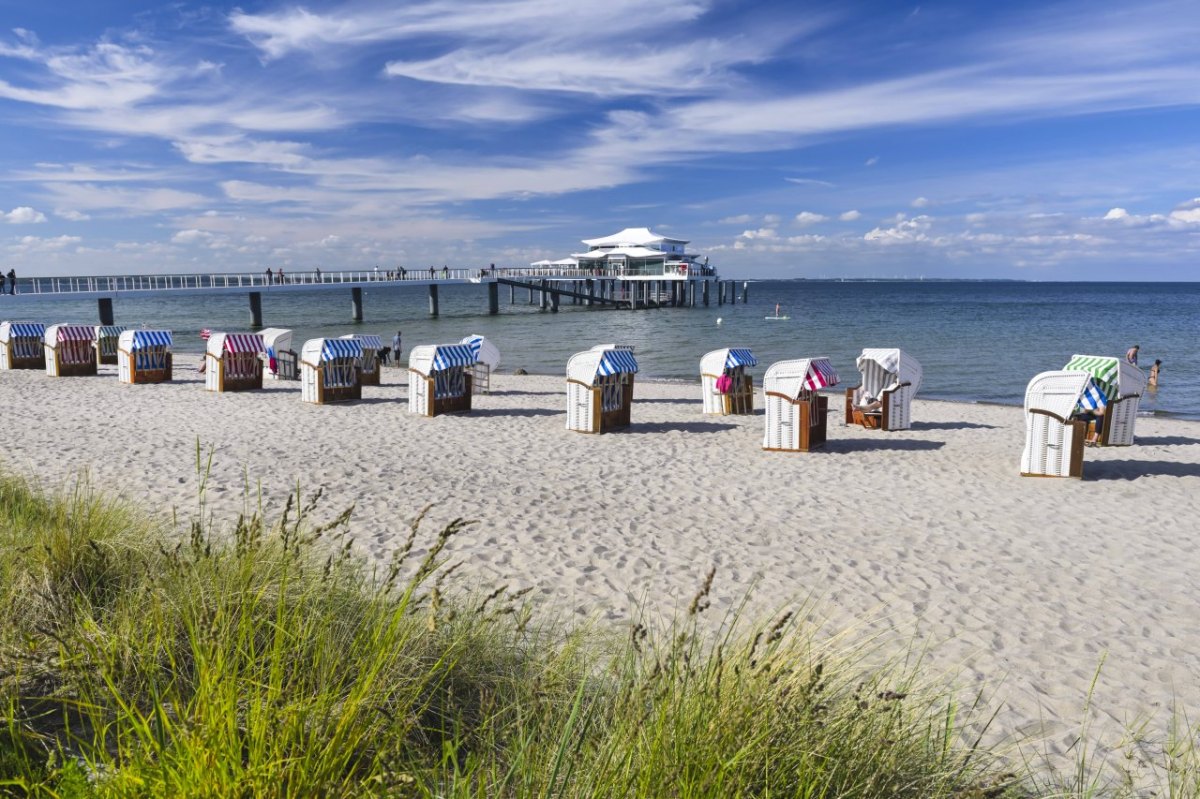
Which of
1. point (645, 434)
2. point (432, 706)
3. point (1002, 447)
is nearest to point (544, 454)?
point (645, 434)

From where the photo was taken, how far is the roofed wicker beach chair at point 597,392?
12172 mm

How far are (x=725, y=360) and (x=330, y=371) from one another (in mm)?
7175

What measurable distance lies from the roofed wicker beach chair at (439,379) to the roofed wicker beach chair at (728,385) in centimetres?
416

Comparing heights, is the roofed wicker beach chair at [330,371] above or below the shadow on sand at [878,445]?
above

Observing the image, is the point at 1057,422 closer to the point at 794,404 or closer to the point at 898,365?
the point at 794,404

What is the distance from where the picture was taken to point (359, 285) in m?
49.6

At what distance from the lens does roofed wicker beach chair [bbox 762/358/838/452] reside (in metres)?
10.8

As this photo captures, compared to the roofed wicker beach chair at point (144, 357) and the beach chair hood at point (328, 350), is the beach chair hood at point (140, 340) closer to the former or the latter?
the roofed wicker beach chair at point (144, 357)

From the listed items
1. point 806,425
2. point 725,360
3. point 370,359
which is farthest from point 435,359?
point 806,425

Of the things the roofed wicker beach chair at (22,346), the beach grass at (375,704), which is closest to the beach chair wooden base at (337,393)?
the roofed wicker beach chair at (22,346)

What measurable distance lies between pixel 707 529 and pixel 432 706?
4444 mm

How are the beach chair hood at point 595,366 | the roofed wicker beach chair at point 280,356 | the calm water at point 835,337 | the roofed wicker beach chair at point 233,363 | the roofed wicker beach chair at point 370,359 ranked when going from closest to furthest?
1. the beach chair hood at point 595,366
2. the roofed wicker beach chair at point 233,363
3. the roofed wicker beach chair at point 370,359
4. the roofed wicker beach chair at point 280,356
5. the calm water at point 835,337

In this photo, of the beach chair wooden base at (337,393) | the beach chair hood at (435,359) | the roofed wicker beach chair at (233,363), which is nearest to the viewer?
the beach chair hood at (435,359)

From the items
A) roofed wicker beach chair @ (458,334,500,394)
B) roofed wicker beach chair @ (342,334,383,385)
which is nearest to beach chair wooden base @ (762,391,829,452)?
roofed wicker beach chair @ (458,334,500,394)
